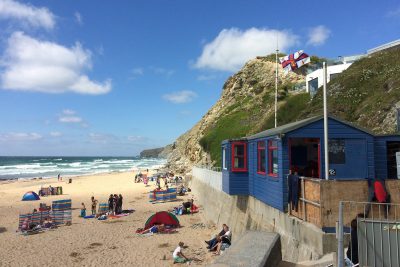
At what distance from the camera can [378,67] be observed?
108 feet

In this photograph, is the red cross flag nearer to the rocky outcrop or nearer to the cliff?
the cliff

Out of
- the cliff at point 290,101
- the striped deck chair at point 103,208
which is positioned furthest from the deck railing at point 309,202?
the striped deck chair at point 103,208

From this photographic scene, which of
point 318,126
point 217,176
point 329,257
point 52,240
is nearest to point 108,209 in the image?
point 52,240

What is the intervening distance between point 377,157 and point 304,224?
3943 millimetres

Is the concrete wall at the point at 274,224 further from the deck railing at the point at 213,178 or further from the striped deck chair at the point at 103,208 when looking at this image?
the striped deck chair at the point at 103,208

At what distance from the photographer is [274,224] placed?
12414 mm

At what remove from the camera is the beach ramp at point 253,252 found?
313 inches

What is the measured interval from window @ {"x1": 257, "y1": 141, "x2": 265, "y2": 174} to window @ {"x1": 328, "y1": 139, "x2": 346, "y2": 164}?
2.76 metres

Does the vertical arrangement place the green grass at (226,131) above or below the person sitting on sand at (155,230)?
above

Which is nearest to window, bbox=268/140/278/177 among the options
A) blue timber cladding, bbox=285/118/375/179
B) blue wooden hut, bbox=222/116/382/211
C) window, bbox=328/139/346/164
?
blue wooden hut, bbox=222/116/382/211

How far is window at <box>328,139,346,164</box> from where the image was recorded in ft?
37.9

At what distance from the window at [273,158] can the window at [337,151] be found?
1739 millimetres

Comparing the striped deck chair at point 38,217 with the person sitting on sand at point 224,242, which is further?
the striped deck chair at point 38,217

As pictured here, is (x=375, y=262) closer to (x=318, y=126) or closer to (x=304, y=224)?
(x=304, y=224)
